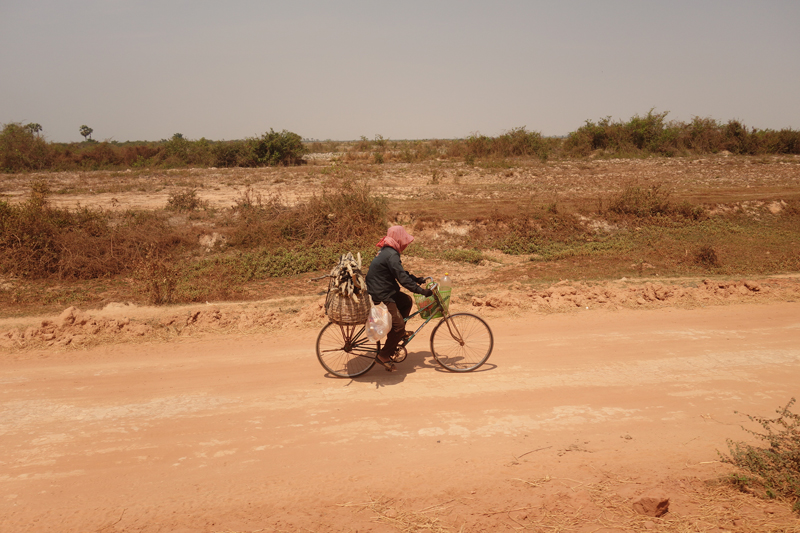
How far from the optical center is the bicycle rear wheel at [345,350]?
638 centimetres

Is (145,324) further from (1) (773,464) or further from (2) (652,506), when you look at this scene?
(1) (773,464)

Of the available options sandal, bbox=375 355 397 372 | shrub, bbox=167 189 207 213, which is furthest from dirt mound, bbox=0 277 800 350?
shrub, bbox=167 189 207 213

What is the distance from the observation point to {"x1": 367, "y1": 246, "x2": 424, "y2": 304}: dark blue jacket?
5914mm

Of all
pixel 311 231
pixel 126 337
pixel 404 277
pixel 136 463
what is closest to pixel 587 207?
pixel 311 231

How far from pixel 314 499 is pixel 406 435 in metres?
1.17

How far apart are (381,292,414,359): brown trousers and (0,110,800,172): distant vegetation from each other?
30.4 meters

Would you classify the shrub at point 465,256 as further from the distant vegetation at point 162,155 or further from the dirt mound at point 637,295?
the distant vegetation at point 162,155

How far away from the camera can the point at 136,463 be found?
4590mm

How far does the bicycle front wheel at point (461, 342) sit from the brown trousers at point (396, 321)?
1.57 feet

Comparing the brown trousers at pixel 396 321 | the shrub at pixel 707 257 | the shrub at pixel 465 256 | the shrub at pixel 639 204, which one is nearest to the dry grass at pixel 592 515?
the brown trousers at pixel 396 321

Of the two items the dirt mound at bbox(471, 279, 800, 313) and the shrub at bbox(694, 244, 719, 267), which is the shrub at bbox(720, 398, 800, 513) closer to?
the dirt mound at bbox(471, 279, 800, 313)

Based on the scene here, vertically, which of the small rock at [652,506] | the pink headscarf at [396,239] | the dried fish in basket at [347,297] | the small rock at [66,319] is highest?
the pink headscarf at [396,239]

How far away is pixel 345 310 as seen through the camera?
19.0ft

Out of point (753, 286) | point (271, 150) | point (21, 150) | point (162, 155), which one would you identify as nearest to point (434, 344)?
point (753, 286)
